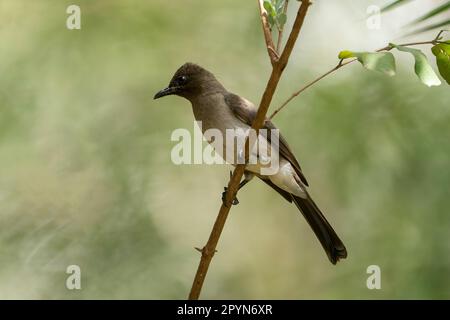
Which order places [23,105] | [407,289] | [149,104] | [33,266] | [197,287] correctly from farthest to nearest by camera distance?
1. [149,104]
2. [23,105]
3. [33,266]
4. [407,289]
5. [197,287]

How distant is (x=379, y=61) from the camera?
2.16 meters

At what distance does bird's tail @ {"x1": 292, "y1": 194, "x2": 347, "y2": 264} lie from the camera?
14.3 ft

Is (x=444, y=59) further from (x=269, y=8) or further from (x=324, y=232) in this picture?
(x=324, y=232)

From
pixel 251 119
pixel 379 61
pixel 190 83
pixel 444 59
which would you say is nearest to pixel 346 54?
pixel 379 61

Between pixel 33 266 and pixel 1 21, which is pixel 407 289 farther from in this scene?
pixel 1 21

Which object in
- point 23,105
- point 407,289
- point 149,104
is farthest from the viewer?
point 149,104

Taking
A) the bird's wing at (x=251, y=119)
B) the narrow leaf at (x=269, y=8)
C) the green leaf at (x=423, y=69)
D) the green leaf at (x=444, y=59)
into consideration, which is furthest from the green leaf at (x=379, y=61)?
the bird's wing at (x=251, y=119)

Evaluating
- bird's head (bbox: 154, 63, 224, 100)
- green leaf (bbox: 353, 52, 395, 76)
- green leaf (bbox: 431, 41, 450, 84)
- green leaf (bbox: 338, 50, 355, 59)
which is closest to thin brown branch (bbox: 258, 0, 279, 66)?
green leaf (bbox: 338, 50, 355, 59)

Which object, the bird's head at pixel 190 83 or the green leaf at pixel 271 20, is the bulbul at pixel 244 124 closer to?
the bird's head at pixel 190 83

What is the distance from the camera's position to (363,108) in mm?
5105

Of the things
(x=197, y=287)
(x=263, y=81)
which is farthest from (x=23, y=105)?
(x=197, y=287)

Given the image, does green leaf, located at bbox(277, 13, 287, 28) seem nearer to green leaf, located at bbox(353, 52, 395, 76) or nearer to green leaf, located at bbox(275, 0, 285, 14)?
green leaf, located at bbox(275, 0, 285, 14)

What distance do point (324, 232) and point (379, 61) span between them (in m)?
2.39

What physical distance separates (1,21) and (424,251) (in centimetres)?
361
